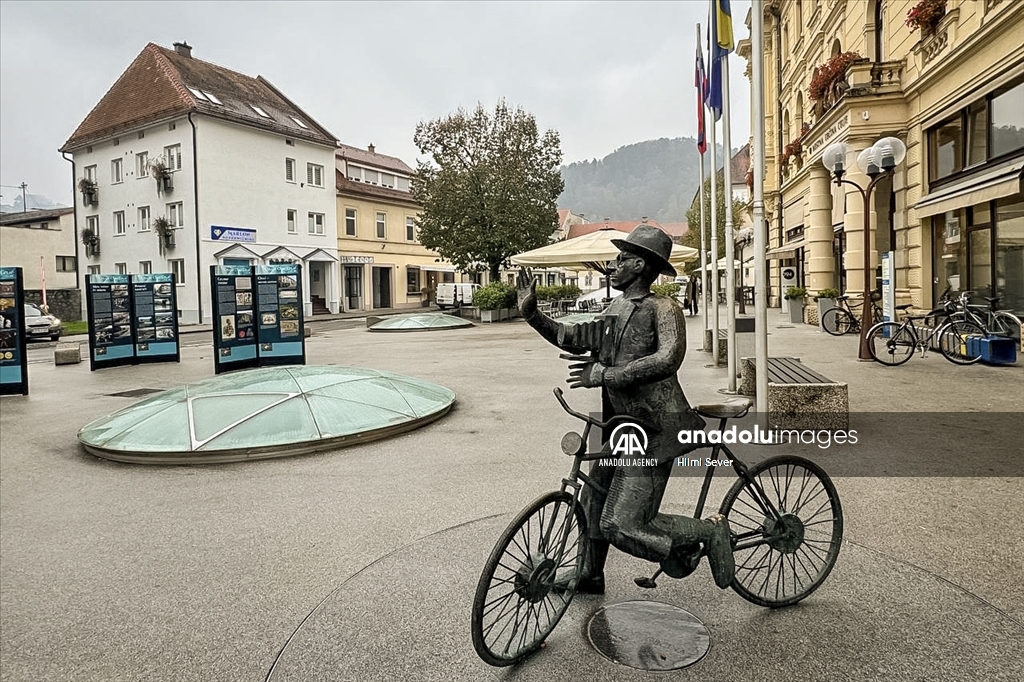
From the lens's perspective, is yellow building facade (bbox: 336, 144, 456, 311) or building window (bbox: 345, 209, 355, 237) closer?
building window (bbox: 345, 209, 355, 237)

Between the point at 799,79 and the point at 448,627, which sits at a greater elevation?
the point at 799,79

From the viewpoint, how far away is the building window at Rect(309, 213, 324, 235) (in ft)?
136

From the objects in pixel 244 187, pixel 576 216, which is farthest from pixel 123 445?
pixel 576 216

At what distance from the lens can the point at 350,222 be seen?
46.3 m

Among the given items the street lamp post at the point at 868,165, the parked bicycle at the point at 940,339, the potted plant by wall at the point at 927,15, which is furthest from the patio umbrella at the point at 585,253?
the potted plant by wall at the point at 927,15

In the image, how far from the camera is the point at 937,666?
2.91m

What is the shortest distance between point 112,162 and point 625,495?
141 feet

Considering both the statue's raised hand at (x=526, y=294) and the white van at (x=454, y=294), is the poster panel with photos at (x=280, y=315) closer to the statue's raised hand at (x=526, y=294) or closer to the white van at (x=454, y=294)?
the statue's raised hand at (x=526, y=294)

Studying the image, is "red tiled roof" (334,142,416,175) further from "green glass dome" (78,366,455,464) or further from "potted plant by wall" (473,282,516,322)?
"green glass dome" (78,366,455,464)

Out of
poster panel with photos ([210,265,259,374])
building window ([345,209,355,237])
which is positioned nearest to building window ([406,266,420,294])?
building window ([345,209,355,237])

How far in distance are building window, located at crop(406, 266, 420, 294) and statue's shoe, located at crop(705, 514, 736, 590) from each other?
4914 cm

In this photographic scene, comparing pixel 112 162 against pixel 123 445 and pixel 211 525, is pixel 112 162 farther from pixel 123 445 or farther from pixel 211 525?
pixel 211 525

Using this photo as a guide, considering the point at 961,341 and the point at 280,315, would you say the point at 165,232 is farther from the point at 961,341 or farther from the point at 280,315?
the point at 961,341

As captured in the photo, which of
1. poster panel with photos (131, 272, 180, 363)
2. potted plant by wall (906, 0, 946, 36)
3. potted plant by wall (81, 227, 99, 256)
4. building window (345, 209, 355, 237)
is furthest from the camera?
building window (345, 209, 355, 237)
